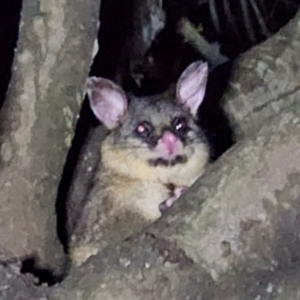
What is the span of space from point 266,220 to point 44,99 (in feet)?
2.46

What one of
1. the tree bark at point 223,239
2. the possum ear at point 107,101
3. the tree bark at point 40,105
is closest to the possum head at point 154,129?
the possum ear at point 107,101

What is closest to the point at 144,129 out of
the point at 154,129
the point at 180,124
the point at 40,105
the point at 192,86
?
the point at 154,129

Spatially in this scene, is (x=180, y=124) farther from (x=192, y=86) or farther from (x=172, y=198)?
(x=172, y=198)

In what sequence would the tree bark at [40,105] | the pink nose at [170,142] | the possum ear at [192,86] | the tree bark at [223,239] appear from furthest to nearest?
the possum ear at [192,86], the pink nose at [170,142], the tree bark at [40,105], the tree bark at [223,239]

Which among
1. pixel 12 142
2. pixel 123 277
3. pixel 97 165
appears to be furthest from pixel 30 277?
pixel 97 165

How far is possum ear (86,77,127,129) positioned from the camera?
3.54 meters

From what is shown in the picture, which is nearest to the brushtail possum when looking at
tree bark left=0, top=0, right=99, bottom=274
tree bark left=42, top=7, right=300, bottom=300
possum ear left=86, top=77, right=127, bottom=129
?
possum ear left=86, top=77, right=127, bottom=129

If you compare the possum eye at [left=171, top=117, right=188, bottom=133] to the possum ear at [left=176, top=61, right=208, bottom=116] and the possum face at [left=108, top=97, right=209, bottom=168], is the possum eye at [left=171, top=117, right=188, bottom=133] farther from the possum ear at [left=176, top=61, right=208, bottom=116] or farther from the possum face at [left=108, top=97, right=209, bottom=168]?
the possum ear at [left=176, top=61, right=208, bottom=116]

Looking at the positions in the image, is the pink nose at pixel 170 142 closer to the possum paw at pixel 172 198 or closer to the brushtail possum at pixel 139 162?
the brushtail possum at pixel 139 162

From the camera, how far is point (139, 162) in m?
3.62

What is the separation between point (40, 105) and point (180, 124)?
106 centimetres

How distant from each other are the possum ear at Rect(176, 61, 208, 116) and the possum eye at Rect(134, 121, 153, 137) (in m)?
0.19

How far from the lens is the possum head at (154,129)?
11.8 feet

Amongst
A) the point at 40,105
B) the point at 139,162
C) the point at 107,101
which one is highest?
the point at 40,105
